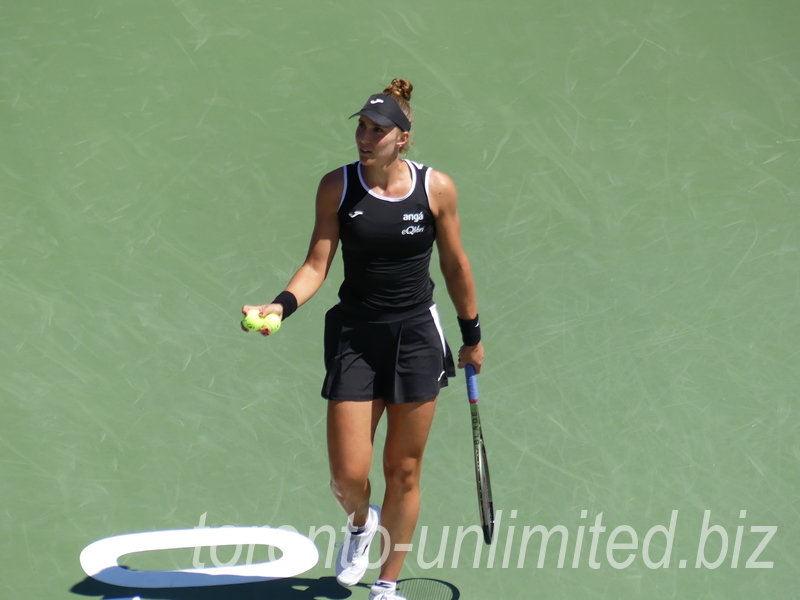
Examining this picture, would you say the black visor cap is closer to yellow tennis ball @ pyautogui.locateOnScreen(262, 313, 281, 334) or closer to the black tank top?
the black tank top

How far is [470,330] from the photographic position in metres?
3.85

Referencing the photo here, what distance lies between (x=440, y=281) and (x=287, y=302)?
195 centimetres

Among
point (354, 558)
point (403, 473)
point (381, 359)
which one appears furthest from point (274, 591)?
point (381, 359)

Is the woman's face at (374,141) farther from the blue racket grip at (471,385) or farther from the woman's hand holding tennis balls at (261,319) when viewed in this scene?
the blue racket grip at (471,385)

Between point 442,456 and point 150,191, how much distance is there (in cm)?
216

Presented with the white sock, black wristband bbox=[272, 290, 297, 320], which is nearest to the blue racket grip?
the white sock

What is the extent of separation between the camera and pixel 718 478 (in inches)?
175

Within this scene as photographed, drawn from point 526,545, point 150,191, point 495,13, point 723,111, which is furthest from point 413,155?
point 526,545

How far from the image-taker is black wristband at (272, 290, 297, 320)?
3.23 meters

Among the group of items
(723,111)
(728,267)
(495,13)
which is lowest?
(728,267)

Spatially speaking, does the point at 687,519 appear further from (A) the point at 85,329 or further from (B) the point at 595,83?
(A) the point at 85,329

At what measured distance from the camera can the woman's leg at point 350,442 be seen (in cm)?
352

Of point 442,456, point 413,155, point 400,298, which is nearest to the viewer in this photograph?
point 400,298

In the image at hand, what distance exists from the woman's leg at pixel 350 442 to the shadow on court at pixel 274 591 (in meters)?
0.57
